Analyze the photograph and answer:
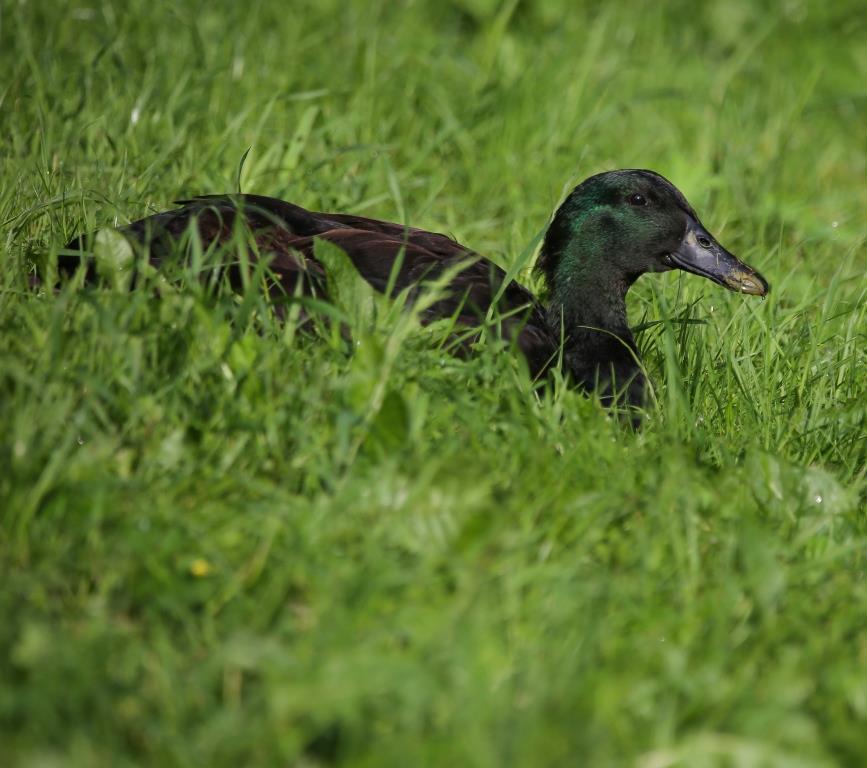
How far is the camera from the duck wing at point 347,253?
3.29m

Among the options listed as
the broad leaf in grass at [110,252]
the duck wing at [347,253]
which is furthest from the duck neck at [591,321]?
the broad leaf in grass at [110,252]

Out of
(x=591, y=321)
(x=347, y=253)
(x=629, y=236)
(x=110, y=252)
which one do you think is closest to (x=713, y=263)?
(x=629, y=236)

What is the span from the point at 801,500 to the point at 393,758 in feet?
4.02

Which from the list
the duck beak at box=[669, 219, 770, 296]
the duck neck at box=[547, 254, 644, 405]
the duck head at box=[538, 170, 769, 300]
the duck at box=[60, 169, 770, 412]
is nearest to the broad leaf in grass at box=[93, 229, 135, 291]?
the duck at box=[60, 169, 770, 412]

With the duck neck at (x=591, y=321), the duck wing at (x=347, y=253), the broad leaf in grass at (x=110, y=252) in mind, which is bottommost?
the duck neck at (x=591, y=321)

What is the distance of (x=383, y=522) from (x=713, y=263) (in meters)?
1.79

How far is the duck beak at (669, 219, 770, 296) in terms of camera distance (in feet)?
12.4

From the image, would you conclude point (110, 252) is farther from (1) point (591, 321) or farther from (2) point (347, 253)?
(1) point (591, 321)

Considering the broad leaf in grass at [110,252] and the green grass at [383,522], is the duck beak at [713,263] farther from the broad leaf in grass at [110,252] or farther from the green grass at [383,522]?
the broad leaf in grass at [110,252]

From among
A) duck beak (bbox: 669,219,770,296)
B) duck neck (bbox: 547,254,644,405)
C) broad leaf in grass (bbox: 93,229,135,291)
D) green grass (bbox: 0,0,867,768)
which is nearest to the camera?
green grass (bbox: 0,0,867,768)

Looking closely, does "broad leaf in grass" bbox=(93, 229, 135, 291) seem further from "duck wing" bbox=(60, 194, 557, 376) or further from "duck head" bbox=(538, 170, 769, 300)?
"duck head" bbox=(538, 170, 769, 300)

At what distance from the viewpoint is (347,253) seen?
3.37 meters

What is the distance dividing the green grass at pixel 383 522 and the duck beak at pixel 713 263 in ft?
0.28

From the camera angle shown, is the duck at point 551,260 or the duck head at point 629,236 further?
the duck head at point 629,236
